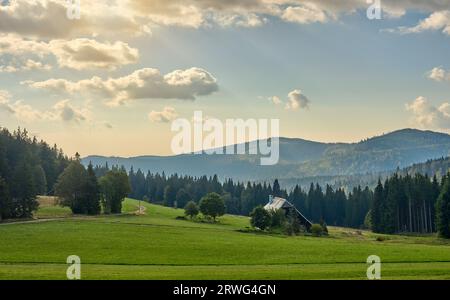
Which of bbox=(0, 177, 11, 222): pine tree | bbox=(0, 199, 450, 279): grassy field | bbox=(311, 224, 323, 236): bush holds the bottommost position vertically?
bbox=(311, 224, 323, 236): bush

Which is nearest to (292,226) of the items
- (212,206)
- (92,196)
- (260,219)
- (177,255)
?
(260,219)

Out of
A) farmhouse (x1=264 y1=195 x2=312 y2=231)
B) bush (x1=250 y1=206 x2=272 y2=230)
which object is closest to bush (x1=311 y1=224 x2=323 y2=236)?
farmhouse (x1=264 y1=195 x2=312 y2=231)

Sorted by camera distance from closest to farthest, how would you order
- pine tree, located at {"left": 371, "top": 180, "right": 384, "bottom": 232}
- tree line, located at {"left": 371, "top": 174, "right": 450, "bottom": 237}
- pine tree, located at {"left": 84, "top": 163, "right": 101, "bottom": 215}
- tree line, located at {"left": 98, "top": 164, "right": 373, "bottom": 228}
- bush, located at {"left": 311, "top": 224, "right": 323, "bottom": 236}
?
bush, located at {"left": 311, "top": 224, "right": 323, "bottom": 236}
pine tree, located at {"left": 84, "top": 163, "right": 101, "bottom": 215}
tree line, located at {"left": 371, "top": 174, "right": 450, "bottom": 237}
pine tree, located at {"left": 371, "top": 180, "right": 384, "bottom": 232}
tree line, located at {"left": 98, "top": 164, "right": 373, "bottom": 228}

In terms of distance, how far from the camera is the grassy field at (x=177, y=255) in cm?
3831

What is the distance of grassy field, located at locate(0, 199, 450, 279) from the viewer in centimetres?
3831

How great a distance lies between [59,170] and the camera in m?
158

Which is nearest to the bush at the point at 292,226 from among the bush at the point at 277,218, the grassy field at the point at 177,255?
the bush at the point at 277,218

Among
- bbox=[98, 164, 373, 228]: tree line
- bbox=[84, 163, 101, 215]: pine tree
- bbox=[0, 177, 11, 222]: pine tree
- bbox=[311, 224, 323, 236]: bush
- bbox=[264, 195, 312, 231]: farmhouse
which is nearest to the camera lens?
bbox=[0, 177, 11, 222]: pine tree

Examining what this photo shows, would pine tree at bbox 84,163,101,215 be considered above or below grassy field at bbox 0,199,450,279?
above

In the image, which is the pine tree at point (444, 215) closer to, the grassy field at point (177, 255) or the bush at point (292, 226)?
the grassy field at point (177, 255)

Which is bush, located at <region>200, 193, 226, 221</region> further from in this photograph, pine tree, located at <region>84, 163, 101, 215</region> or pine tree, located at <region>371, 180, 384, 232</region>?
pine tree, located at <region>371, 180, 384, 232</region>
